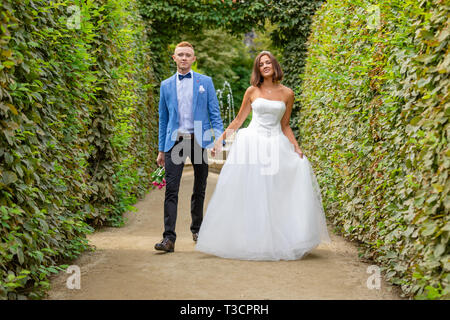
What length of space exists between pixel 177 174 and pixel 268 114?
1.16 meters

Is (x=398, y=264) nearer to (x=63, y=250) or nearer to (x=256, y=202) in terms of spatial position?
(x=256, y=202)

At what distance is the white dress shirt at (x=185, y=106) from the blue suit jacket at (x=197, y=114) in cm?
4

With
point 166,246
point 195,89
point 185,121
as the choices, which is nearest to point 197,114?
point 185,121

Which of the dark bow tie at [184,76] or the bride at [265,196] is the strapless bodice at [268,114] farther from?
the dark bow tie at [184,76]

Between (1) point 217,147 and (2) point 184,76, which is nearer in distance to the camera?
(1) point 217,147

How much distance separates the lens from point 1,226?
11.1ft

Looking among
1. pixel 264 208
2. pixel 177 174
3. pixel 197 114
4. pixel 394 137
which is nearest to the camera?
pixel 394 137

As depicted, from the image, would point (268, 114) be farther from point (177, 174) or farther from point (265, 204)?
point (177, 174)

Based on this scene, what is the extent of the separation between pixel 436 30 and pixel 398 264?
5.79 ft

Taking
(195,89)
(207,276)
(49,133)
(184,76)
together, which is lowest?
(207,276)

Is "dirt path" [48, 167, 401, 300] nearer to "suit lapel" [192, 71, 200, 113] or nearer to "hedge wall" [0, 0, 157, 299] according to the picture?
"hedge wall" [0, 0, 157, 299]

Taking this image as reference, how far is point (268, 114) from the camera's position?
5676 millimetres

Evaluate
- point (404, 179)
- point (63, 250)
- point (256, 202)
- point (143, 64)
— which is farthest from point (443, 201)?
point (143, 64)
